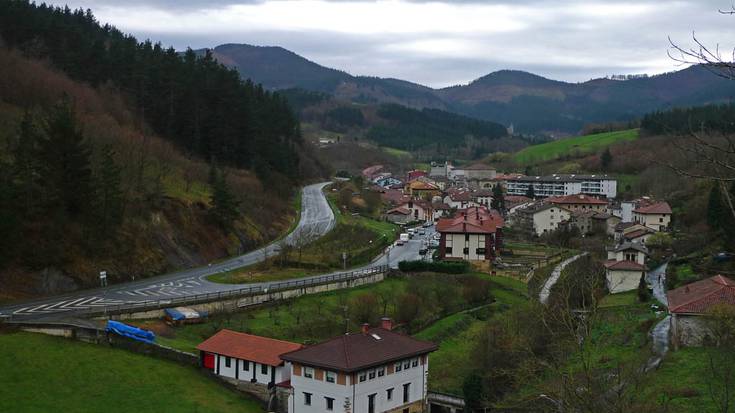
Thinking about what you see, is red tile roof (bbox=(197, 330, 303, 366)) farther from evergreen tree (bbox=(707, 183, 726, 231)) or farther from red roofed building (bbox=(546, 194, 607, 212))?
red roofed building (bbox=(546, 194, 607, 212))

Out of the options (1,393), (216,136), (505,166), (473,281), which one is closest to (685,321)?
(473,281)

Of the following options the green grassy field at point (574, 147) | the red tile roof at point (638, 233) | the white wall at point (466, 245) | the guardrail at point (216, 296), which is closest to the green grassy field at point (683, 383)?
the guardrail at point (216, 296)

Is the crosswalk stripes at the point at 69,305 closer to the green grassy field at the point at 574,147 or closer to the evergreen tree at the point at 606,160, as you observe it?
the evergreen tree at the point at 606,160

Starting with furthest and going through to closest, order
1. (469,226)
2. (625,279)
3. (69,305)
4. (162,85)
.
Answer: (162,85) < (469,226) < (625,279) < (69,305)

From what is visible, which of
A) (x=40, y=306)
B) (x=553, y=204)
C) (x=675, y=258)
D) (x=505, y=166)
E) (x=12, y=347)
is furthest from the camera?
(x=505, y=166)

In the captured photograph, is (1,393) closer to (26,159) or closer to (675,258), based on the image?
(26,159)

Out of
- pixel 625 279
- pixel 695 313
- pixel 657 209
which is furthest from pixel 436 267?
pixel 657 209

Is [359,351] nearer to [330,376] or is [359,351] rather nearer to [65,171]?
[330,376]
